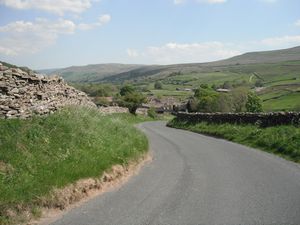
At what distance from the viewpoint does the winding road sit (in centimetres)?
862

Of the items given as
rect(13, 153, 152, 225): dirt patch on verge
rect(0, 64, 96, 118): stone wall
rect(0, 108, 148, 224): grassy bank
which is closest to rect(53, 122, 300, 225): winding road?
rect(13, 153, 152, 225): dirt patch on verge

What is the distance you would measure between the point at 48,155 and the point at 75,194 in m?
1.53

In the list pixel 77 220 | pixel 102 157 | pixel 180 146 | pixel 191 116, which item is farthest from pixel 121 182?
pixel 191 116

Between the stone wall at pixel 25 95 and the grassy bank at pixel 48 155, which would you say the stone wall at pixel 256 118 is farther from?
the stone wall at pixel 25 95

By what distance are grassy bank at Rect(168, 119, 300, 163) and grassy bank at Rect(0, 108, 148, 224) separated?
7.01 m

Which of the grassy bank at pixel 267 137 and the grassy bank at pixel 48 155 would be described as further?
the grassy bank at pixel 267 137

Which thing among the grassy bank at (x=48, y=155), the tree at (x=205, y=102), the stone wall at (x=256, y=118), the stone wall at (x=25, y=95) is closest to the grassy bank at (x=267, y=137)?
the stone wall at (x=256, y=118)

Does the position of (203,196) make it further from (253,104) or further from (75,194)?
(253,104)

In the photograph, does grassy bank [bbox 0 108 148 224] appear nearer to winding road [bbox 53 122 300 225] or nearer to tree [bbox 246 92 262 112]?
winding road [bbox 53 122 300 225]

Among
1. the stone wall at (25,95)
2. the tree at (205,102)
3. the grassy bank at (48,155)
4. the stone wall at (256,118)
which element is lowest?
the tree at (205,102)

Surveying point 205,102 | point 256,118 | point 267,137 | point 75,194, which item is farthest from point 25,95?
point 205,102

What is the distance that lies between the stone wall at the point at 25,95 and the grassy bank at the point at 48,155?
0.61 metres

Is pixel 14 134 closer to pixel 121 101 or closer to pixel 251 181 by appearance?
pixel 251 181

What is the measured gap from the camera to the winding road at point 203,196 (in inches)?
340
